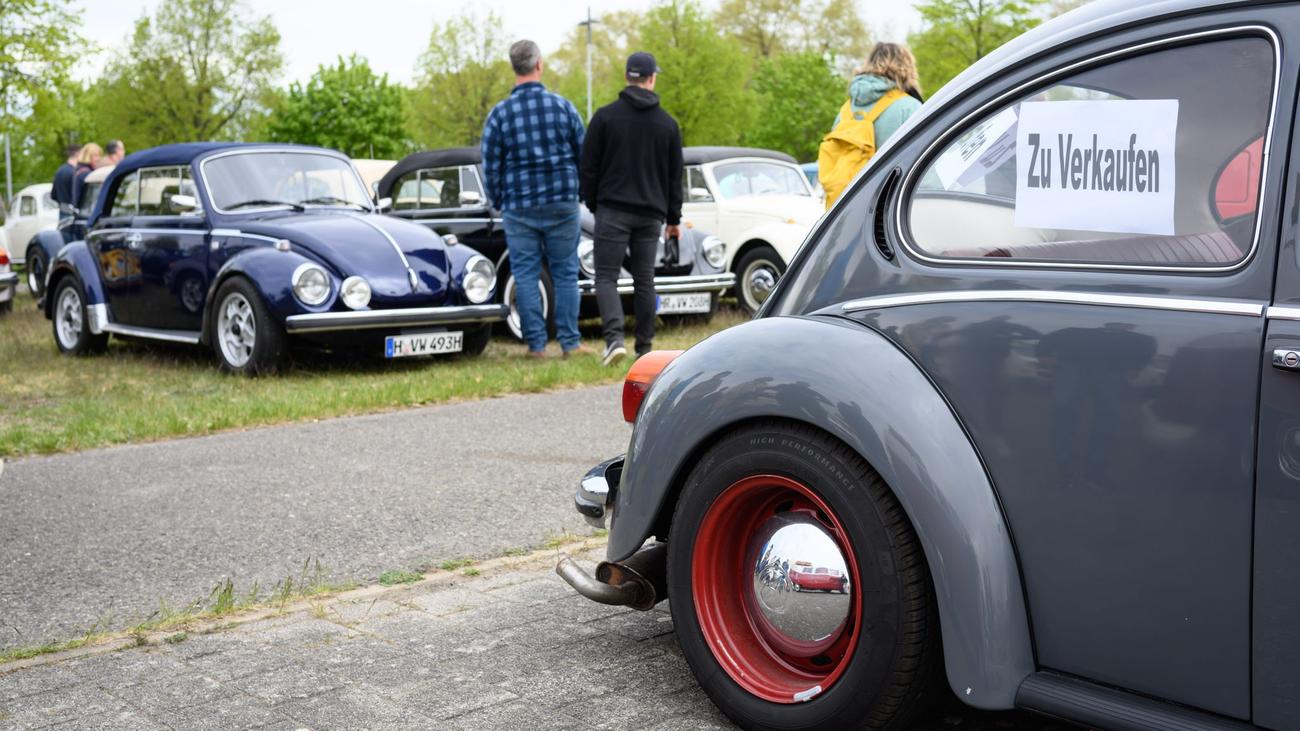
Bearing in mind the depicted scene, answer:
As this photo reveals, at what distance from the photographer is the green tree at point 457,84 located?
45.0 m

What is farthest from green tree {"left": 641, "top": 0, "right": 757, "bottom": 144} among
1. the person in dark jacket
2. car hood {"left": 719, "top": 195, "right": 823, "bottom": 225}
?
car hood {"left": 719, "top": 195, "right": 823, "bottom": 225}

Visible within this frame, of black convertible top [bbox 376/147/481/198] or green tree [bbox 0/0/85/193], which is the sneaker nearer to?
black convertible top [bbox 376/147/481/198]

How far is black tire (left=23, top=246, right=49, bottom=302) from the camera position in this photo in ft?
53.8

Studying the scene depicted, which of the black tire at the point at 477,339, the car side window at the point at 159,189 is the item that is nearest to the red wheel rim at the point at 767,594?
the black tire at the point at 477,339

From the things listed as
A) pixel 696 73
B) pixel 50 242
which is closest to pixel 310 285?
pixel 50 242

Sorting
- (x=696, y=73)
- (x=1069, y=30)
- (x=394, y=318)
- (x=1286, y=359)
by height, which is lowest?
(x=394, y=318)

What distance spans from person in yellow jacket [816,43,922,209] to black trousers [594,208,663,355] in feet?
8.78

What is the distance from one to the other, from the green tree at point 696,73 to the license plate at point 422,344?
34574 mm

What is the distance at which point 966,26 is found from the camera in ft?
A: 128

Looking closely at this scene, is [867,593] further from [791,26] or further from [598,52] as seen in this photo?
[598,52]

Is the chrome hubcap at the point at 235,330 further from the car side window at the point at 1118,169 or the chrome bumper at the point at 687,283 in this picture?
the car side window at the point at 1118,169

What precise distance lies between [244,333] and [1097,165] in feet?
25.3

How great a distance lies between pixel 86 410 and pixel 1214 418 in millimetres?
6977

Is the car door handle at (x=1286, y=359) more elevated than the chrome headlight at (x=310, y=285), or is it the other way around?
the car door handle at (x=1286, y=359)
